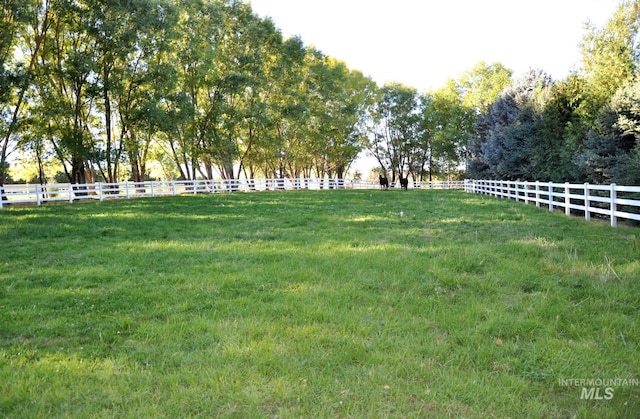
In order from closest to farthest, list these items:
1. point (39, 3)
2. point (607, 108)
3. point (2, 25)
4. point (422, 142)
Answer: point (607, 108) < point (2, 25) < point (39, 3) < point (422, 142)

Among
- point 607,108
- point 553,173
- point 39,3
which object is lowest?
point 553,173

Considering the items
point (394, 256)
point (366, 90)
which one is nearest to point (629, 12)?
point (394, 256)

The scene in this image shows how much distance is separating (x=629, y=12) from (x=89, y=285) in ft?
76.3

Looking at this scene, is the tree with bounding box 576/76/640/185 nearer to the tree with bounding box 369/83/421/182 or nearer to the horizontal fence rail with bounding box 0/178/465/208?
the horizontal fence rail with bounding box 0/178/465/208

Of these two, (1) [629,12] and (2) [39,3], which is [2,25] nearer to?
(2) [39,3]

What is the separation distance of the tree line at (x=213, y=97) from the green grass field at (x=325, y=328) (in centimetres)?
977

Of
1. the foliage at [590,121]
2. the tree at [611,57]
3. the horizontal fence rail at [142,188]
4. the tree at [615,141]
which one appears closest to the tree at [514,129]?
the foliage at [590,121]

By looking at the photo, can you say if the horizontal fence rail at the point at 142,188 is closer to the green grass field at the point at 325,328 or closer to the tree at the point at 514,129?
the green grass field at the point at 325,328

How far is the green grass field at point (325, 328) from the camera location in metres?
3.06

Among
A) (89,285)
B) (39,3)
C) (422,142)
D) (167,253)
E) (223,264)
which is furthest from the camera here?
(422,142)

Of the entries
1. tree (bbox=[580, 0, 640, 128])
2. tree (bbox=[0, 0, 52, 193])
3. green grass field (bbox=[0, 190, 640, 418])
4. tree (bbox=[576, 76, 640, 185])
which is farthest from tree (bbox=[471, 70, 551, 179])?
tree (bbox=[0, 0, 52, 193])

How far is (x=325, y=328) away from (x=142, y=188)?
78.2ft

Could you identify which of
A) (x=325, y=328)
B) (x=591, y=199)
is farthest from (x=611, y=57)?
(x=325, y=328)

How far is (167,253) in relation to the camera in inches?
319
